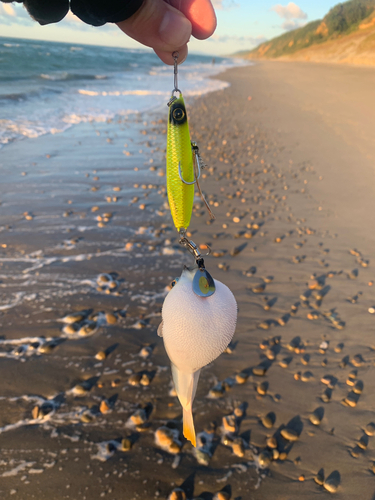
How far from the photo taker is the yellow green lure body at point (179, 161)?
4.93ft

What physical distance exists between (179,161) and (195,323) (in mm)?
831

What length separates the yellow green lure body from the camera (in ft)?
4.93

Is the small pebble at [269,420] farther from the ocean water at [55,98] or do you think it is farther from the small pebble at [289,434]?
the ocean water at [55,98]

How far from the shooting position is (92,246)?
5297mm

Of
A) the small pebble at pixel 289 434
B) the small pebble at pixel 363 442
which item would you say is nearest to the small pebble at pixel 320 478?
the small pebble at pixel 289 434

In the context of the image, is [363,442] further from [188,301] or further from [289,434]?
[188,301]

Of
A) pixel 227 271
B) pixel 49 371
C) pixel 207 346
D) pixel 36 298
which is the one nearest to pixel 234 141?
pixel 227 271

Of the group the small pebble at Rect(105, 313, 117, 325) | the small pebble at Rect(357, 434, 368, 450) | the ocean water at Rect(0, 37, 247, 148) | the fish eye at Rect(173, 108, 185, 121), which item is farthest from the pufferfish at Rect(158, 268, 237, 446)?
A: the ocean water at Rect(0, 37, 247, 148)

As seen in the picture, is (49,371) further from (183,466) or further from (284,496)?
(284,496)

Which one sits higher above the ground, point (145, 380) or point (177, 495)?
point (145, 380)

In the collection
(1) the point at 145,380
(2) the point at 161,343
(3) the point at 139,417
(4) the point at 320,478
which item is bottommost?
(4) the point at 320,478

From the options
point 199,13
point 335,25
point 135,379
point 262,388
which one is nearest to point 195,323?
point 199,13

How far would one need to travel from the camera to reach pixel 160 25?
1.63 m

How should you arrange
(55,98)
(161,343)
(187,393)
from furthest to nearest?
(55,98)
(161,343)
(187,393)
